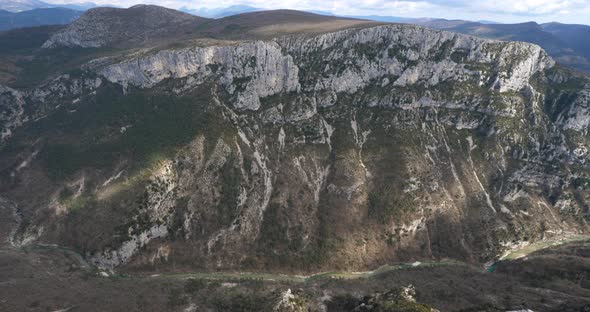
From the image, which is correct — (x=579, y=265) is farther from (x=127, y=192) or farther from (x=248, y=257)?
(x=127, y=192)

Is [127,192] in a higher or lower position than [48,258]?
higher

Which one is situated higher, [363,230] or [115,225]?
[115,225]

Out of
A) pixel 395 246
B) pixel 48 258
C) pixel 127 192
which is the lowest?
pixel 395 246

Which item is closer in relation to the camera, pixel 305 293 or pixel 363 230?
pixel 305 293

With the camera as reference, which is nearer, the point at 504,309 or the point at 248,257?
the point at 504,309

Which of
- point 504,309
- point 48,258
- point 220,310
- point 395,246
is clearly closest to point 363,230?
point 395,246

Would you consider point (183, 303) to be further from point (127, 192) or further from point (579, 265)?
point (579, 265)

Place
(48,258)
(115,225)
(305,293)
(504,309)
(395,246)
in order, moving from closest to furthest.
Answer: (504,309) → (305,293) → (48,258) → (115,225) → (395,246)

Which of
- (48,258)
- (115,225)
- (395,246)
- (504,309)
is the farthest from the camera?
(395,246)

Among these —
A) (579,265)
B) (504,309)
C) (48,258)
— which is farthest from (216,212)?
(579,265)
